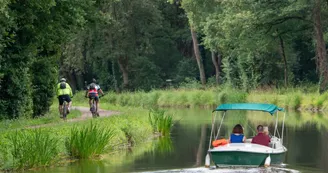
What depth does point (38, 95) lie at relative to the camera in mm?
35562

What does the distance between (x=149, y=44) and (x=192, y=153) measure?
1919 inches

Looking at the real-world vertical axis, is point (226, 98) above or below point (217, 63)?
below

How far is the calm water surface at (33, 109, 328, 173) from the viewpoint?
66.2ft

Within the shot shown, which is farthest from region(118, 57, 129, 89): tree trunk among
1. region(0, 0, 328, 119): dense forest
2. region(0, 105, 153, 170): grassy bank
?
region(0, 105, 153, 170): grassy bank

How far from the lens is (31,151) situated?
19.4 meters

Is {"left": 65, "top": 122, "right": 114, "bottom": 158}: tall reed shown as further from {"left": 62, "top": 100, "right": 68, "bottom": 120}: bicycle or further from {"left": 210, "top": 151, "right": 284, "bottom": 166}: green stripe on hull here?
{"left": 62, "top": 100, "right": 68, "bottom": 120}: bicycle

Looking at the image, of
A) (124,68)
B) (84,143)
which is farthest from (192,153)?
(124,68)

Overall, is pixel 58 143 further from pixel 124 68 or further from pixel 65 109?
pixel 124 68

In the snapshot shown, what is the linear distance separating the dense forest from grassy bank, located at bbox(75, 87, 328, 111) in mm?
2399

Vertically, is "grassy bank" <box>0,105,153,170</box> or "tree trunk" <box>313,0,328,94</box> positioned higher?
"tree trunk" <box>313,0,328,94</box>

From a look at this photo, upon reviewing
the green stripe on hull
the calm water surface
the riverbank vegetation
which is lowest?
the calm water surface

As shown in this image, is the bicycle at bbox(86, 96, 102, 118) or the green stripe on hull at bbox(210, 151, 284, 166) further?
the bicycle at bbox(86, 96, 102, 118)

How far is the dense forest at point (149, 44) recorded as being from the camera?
104 ft

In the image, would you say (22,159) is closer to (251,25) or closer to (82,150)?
(82,150)
